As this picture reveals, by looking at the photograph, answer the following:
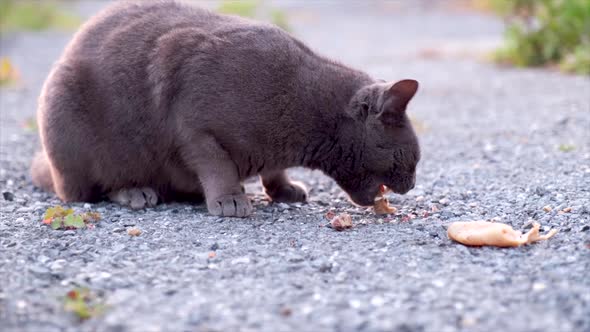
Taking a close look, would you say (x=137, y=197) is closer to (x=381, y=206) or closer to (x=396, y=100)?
(x=381, y=206)

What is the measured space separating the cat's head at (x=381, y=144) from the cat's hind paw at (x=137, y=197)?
44.4 inches

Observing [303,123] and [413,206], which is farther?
[413,206]

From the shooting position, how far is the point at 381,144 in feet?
12.9

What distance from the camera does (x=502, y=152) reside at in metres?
5.49

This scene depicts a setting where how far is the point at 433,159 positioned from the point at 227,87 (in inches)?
84.8

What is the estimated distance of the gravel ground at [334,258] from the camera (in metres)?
2.54

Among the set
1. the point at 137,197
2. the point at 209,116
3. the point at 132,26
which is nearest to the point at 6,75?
the point at 132,26

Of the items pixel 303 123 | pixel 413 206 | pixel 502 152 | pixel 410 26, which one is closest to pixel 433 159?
pixel 502 152

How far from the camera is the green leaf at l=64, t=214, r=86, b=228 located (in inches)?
144

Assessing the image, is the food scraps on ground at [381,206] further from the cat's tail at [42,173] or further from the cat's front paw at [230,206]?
the cat's tail at [42,173]

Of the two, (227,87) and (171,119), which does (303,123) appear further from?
(171,119)

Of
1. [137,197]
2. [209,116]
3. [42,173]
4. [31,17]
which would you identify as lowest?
[137,197]

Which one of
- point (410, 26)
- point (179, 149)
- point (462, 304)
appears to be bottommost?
point (462, 304)

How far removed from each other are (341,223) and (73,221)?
4.49ft
